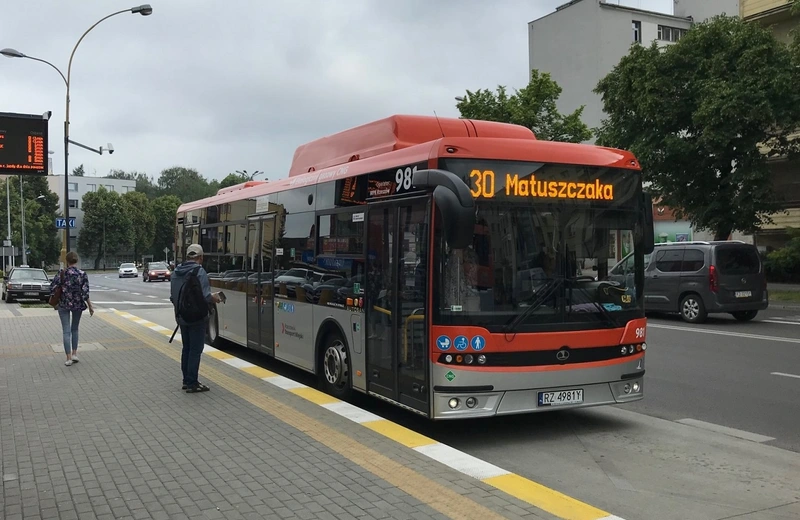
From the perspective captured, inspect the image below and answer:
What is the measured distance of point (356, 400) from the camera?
8.62m

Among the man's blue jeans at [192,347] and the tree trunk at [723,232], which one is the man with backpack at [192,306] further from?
the tree trunk at [723,232]

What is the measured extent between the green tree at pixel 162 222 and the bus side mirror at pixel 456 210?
115 meters

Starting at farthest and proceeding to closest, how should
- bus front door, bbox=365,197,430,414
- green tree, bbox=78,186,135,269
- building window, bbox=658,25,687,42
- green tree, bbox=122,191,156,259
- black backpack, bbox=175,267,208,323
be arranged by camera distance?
green tree, bbox=122,191,156,259
green tree, bbox=78,186,135,269
building window, bbox=658,25,687,42
black backpack, bbox=175,267,208,323
bus front door, bbox=365,197,430,414


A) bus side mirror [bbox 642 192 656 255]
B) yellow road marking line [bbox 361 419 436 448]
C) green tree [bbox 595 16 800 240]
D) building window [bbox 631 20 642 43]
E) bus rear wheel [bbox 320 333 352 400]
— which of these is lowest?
yellow road marking line [bbox 361 419 436 448]

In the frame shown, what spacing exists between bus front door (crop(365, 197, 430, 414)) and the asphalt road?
65 cm

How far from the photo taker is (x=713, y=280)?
1744 centimetres

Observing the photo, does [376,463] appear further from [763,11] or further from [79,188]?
[79,188]

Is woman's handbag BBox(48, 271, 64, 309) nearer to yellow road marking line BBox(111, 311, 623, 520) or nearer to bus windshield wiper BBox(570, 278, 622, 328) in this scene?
yellow road marking line BBox(111, 311, 623, 520)

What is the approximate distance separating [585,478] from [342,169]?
14.8 feet

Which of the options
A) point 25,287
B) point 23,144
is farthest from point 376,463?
point 25,287

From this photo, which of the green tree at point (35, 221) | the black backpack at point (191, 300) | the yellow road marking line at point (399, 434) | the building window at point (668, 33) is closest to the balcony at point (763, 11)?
the building window at point (668, 33)

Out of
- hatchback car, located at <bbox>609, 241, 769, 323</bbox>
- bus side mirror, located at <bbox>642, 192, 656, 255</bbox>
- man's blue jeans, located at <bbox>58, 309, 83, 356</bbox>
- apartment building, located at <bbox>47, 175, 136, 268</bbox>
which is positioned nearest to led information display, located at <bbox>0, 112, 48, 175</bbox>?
man's blue jeans, located at <bbox>58, 309, 83, 356</bbox>

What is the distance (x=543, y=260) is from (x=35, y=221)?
8634 centimetres

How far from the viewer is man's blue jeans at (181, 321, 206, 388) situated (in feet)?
28.3
